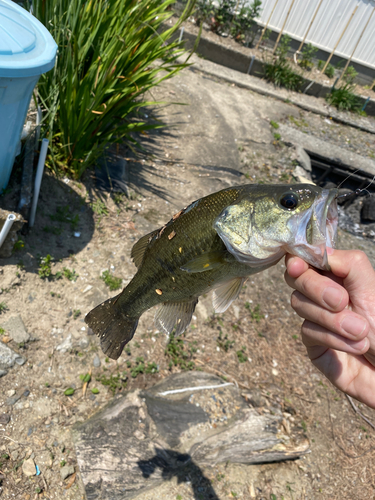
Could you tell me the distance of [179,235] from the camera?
1629mm

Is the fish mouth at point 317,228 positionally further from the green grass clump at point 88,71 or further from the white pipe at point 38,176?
the green grass clump at point 88,71

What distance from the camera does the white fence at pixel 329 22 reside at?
420 inches

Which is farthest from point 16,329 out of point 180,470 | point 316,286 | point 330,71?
point 330,71

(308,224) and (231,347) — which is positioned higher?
(308,224)

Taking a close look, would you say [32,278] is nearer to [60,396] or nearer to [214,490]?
[60,396]

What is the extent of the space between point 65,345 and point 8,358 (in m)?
0.48

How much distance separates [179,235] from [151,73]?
3.58 meters

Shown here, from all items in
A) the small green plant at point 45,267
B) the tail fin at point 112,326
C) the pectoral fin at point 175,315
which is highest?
the pectoral fin at point 175,315

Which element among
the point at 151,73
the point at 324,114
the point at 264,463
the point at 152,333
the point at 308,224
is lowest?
the point at 264,463

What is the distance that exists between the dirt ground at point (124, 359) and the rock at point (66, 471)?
2cm

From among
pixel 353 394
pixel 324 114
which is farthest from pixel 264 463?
pixel 324 114

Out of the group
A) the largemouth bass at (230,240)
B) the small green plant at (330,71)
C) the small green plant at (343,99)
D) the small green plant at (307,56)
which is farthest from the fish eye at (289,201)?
the small green plant at (330,71)

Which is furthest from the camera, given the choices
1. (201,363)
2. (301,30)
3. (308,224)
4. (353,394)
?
(301,30)

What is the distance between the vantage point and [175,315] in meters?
1.86
